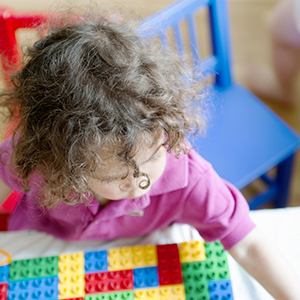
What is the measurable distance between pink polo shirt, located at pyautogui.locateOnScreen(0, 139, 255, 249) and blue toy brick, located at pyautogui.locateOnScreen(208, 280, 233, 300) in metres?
0.06

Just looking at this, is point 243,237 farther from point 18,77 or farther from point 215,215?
point 18,77

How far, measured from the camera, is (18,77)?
1.92 feet

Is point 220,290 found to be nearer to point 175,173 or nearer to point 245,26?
point 175,173

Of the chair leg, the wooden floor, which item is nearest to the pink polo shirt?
the chair leg

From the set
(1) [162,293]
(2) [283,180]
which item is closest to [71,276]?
(1) [162,293]

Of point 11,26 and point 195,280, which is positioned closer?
point 195,280

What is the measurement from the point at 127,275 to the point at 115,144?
0.27 meters

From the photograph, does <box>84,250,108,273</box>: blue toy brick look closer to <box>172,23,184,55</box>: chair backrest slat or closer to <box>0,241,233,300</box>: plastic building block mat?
<box>0,241,233,300</box>: plastic building block mat

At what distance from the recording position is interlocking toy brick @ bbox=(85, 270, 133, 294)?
0.67 m

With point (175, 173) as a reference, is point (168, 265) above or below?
below

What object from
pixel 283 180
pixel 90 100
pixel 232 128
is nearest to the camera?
pixel 90 100

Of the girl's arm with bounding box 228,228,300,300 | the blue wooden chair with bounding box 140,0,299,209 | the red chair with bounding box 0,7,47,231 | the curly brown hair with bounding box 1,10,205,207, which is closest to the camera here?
the curly brown hair with bounding box 1,10,205,207

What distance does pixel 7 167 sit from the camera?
75cm

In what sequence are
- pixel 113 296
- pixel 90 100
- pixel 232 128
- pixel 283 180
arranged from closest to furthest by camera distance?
pixel 90 100 < pixel 113 296 < pixel 232 128 < pixel 283 180
